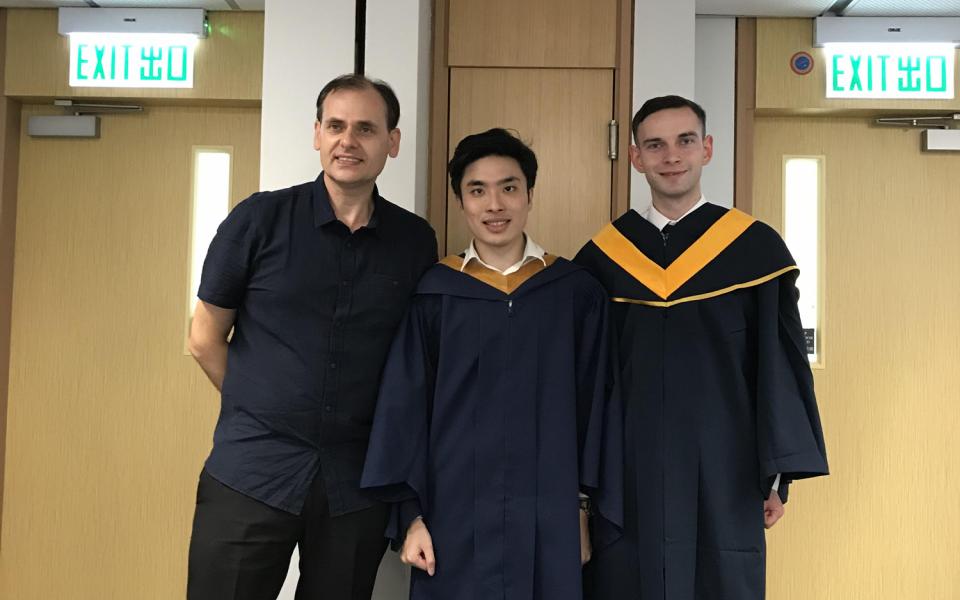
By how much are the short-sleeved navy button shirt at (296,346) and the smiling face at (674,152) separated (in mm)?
714

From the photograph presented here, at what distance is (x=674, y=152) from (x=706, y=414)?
637 millimetres

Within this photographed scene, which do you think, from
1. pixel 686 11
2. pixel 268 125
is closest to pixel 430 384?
pixel 268 125

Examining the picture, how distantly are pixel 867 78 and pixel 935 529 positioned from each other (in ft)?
6.05

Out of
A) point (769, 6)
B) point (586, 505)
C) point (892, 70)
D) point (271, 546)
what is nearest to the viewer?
point (271, 546)

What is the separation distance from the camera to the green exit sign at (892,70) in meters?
3.10

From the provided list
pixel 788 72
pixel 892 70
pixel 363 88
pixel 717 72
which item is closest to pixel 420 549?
pixel 363 88

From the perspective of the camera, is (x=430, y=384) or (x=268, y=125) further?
(x=268, y=125)

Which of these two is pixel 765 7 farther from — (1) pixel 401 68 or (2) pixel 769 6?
(1) pixel 401 68

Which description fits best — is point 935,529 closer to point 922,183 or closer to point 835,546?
point 835,546

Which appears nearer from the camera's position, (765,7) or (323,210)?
(323,210)

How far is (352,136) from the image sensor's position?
179cm

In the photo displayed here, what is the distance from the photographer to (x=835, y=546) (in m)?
3.21

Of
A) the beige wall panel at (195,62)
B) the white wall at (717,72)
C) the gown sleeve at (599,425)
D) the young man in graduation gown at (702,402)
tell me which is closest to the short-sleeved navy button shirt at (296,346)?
the gown sleeve at (599,425)

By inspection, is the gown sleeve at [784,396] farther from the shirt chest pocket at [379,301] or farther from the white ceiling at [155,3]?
the white ceiling at [155,3]
